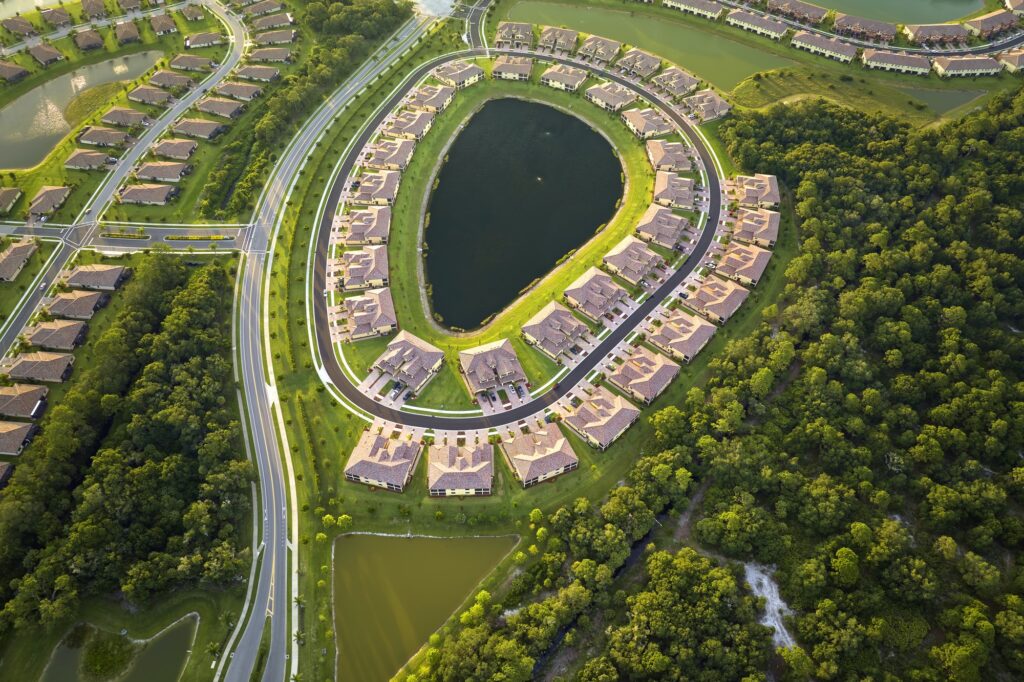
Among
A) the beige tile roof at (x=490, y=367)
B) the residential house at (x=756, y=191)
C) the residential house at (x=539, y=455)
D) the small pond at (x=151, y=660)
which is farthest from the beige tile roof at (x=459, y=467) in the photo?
the residential house at (x=756, y=191)

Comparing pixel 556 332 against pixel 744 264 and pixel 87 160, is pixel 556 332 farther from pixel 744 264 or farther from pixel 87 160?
pixel 87 160

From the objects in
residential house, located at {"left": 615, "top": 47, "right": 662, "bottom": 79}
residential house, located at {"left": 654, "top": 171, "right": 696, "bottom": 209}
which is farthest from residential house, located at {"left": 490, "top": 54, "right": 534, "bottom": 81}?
residential house, located at {"left": 654, "top": 171, "right": 696, "bottom": 209}

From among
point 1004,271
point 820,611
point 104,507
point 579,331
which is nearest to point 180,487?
point 104,507

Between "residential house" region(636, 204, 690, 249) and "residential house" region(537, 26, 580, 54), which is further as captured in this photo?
"residential house" region(537, 26, 580, 54)

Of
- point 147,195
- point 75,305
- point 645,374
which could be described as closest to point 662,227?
point 645,374

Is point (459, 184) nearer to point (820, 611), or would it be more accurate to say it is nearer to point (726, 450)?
point (726, 450)

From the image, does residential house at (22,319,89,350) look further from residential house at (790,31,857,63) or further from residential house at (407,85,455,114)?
residential house at (790,31,857,63)
